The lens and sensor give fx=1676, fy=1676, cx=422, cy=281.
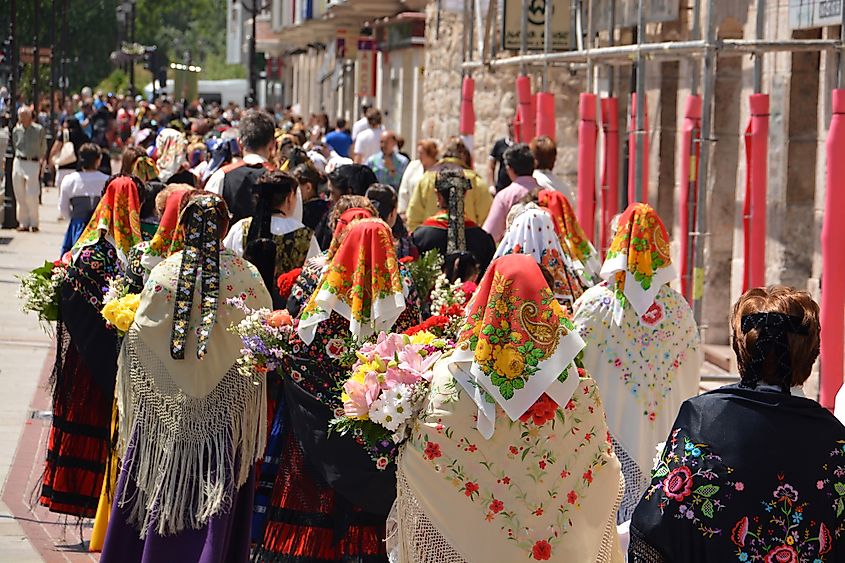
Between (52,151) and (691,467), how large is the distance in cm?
2850

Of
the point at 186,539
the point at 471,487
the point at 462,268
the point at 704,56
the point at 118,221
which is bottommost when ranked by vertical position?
the point at 186,539

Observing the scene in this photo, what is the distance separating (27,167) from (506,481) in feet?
63.9

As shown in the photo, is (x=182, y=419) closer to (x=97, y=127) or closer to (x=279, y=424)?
(x=279, y=424)

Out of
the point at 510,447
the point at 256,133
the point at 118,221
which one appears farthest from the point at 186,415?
the point at 256,133

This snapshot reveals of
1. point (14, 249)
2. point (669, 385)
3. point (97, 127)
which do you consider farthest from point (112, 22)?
point (669, 385)

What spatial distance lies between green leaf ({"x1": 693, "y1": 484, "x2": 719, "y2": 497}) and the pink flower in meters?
1.33

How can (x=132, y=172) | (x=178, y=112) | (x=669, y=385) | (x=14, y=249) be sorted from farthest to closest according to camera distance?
1. (x=178, y=112)
2. (x=14, y=249)
3. (x=132, y=172)
4. (x=669, y=385)

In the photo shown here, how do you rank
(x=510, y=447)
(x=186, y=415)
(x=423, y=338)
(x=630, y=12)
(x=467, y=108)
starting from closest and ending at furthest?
Result: 1. (x=510, y=447)
2. (x=423, y=338)
3. (x=186, y=415)
4. (x=630, y=12)
5. (x=467, y=108)

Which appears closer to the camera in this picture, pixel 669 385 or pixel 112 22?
pixel 669 385

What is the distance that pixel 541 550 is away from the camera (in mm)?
5172

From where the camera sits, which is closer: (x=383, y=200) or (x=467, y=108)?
(x=383, y=200)

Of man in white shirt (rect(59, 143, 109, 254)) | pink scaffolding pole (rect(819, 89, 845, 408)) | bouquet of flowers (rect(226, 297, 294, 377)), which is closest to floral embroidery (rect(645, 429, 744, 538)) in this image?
bouquet of flowers (rect(226, 297, 294, 377))

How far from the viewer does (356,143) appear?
21.6 metres

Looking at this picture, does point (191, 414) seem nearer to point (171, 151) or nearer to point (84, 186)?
point (84, 186)
